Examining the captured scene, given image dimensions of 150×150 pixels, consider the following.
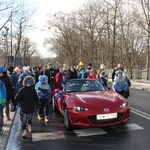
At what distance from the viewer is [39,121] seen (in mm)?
8703

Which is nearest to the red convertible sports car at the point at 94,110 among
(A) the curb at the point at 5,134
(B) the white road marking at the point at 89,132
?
(B) the white road marking at the point at 89,132

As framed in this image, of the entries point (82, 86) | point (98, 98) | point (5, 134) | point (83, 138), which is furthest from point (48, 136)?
point (82, 86)

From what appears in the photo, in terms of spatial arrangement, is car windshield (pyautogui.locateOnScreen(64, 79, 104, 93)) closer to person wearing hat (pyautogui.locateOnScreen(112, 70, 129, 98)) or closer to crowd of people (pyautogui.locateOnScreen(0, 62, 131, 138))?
crowd of people (pyautogui.locateOnScreen(0, 62, 131, 138))

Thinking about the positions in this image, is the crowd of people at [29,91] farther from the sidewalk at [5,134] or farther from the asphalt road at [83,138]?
the asphalt road at [83,138]

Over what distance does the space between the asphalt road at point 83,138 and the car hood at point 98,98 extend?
2.40ft

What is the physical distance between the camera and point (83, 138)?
21.5ft

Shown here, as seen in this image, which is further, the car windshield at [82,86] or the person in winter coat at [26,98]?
the car windshield at [82,86]

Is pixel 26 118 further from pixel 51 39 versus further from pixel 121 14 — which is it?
pixel 51 39

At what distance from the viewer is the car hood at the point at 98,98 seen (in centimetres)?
701

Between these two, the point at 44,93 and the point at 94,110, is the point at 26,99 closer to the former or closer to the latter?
the point at 94,110

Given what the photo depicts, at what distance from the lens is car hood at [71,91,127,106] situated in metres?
7.01

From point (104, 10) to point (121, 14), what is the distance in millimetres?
2967

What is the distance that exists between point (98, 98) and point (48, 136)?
1.61m

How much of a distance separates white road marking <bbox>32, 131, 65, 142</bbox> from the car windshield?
169 centimetres
